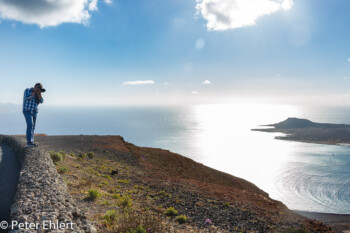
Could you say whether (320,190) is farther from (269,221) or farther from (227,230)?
(227,230)

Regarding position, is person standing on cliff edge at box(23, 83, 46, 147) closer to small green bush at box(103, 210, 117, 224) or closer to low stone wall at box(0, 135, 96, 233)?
low stone wall at box(0, 135, 96, 233)

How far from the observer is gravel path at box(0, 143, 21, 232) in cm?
604

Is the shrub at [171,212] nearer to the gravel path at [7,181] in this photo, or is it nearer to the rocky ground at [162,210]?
the rocky ground at [162,210]

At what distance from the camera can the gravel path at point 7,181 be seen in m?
6.04

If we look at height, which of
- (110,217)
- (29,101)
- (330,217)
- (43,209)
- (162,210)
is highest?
(29,101)

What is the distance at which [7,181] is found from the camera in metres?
8.08

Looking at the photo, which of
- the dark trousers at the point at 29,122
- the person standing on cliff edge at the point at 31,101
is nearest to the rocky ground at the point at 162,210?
the dark trousers at the point at 29,122

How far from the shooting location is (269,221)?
12.1 m

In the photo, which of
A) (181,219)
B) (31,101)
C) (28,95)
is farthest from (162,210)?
(28,95)

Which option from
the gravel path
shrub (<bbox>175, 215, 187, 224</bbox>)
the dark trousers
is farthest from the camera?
the dark trousers

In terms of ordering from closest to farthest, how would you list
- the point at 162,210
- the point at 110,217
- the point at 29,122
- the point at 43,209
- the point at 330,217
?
the point at 43,209 → the point at 110,217 → the point at 162,210 → the point at 29,122 → the point at 330,217

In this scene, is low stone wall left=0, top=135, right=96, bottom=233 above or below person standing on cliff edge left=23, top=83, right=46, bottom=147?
below

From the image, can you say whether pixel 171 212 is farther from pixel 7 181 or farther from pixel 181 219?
pixel 7 181

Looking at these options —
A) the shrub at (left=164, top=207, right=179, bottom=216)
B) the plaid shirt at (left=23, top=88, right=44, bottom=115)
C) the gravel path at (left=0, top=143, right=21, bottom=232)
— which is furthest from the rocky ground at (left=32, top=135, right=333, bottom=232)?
the plaid shirt at (left=23, top=88, right=44, bottom=115)
